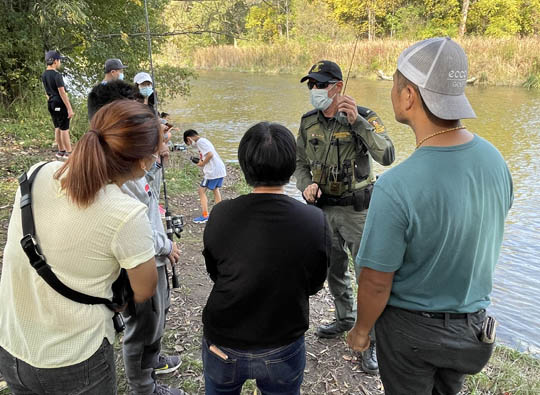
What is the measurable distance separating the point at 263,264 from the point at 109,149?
732 mm

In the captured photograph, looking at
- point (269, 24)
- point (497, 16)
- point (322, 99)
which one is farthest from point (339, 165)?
point (269, 24)

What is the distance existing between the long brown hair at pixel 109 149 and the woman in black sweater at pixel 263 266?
0.38m

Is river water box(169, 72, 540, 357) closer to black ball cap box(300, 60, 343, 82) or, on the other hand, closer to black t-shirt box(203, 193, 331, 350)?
black ball cap box(300, 60, 343, 82)

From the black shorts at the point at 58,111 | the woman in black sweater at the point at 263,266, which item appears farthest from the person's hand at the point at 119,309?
the black shorts at the point at 58,111

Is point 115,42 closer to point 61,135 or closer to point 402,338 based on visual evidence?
point 61,135

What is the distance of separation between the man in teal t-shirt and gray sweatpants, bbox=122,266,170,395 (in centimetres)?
125

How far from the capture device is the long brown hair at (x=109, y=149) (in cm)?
142

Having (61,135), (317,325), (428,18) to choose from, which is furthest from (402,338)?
(428,18)

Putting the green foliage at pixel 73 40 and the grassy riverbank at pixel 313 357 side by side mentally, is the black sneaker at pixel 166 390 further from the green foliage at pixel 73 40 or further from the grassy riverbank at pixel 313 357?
the green foliage at pixel 73 40

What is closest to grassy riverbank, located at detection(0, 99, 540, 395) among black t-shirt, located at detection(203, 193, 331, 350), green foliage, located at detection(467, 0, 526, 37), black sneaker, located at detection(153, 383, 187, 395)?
black sneaker, located at detection(153, 383, 187, 395)

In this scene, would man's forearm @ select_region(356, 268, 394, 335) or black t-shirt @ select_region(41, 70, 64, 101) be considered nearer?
man's forearm @ select_region(356, 268, 394, 335)

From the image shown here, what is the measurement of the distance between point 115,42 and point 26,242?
11659mm

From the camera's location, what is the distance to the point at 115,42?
11.6 metres

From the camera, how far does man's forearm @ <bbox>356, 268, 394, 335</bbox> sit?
168 cm
